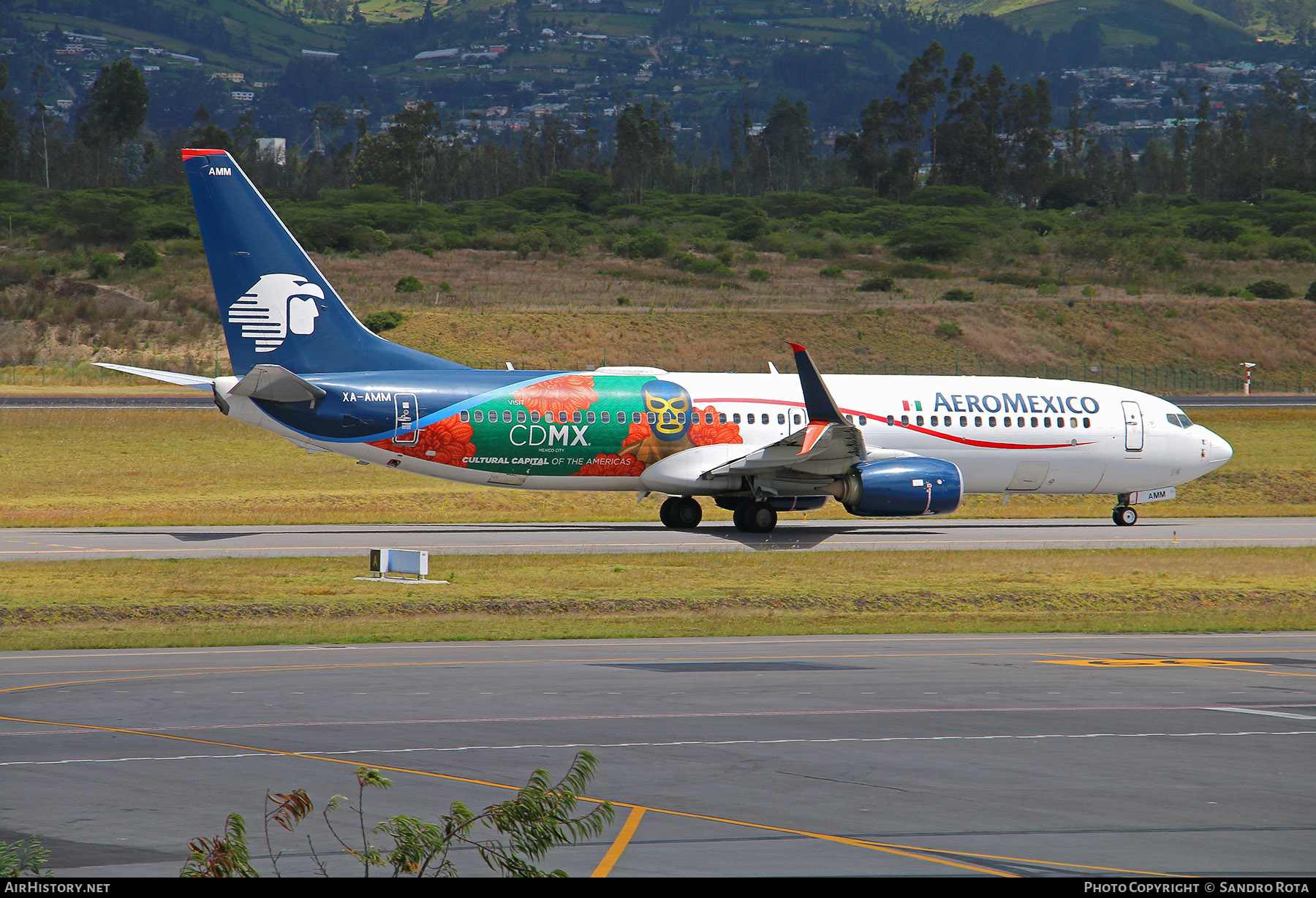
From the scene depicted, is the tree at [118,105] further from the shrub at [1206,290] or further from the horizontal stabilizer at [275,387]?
the horizontal stabilizer at [275,387]

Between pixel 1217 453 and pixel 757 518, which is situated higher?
pixel 1217 453

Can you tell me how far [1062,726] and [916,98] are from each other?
191m

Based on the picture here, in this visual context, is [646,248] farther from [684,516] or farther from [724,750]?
[724,750]

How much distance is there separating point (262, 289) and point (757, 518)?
1341 centimetres

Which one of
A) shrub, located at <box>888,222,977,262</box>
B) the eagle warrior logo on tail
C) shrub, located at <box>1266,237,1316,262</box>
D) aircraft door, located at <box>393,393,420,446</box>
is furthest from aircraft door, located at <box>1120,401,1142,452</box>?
shrub, located at <box>1266,237,1316,262</box>

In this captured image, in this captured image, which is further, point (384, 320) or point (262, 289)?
point (384, 320)

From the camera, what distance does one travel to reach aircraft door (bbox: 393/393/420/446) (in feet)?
105

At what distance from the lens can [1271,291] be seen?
347 ft

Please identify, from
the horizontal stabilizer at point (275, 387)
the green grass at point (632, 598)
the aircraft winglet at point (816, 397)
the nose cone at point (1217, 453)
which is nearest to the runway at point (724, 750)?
the green grass at point (632, 598)

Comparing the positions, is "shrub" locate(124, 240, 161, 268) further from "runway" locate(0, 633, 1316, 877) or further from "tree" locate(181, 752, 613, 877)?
"tree" locate(181, 752, 613, 877)

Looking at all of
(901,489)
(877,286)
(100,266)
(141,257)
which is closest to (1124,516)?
(901,489)

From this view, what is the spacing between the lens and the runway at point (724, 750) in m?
9.34

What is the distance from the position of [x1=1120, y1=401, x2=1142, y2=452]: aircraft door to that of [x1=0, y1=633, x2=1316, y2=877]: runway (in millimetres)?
17435

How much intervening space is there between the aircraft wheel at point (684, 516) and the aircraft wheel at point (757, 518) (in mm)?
2260
